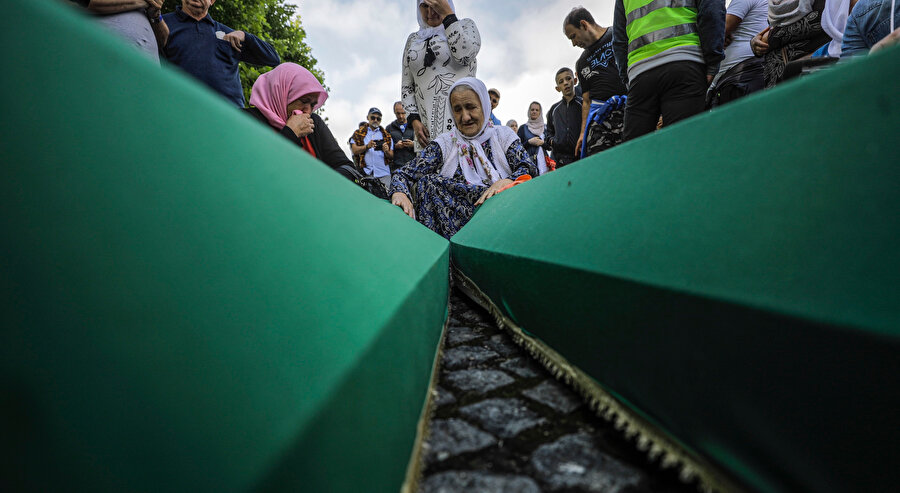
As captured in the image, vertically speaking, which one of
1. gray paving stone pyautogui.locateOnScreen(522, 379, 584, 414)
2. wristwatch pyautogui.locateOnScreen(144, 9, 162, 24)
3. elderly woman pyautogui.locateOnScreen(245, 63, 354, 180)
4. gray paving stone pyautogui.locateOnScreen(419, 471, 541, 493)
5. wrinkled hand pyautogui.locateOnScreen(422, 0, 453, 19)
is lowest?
gray paving stone pyautogui.locateOnScreen(419, 471, 541, 493)

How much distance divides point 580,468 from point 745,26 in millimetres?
3678

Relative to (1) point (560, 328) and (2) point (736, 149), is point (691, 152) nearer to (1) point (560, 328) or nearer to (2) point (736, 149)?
(2) point (736, 149)

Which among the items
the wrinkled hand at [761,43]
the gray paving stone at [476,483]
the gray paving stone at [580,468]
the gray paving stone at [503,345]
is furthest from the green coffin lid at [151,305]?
the wrinkled hand at [761,43]

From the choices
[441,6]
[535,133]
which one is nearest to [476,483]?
[441,6]

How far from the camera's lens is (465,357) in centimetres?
126

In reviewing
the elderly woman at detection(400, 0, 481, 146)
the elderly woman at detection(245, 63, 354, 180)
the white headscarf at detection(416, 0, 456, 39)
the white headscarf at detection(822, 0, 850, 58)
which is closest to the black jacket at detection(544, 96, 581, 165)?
the elderly woman at detection(400, 0, 481, 146)

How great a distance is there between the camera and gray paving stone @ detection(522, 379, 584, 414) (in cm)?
88

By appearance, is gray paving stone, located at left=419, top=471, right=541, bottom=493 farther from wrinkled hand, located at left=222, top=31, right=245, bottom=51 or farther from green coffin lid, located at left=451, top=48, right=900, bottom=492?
wrinkled hand, located at left=222, top=31, right=245, bottom=51

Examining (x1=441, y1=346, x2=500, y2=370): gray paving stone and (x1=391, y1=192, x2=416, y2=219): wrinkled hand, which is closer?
(x1=441, y1=346, x2=500, y2=370): gray paving stone

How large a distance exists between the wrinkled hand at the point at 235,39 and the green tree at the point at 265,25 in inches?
176

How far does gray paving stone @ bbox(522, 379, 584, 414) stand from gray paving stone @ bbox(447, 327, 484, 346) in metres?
0.48

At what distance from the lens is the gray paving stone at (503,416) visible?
0.81 metres

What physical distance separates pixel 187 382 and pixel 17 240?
178 mm

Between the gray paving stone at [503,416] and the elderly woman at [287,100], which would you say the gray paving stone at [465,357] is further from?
the elderly woman at [287,100]
